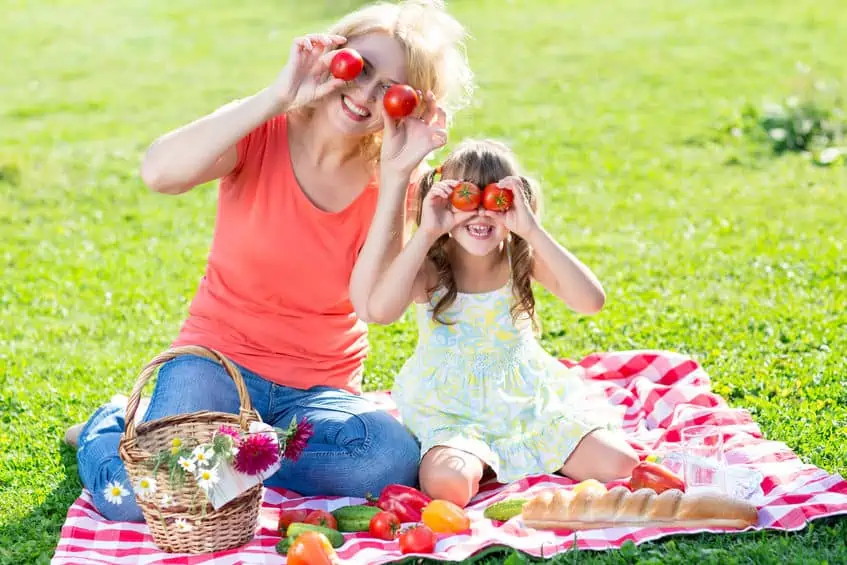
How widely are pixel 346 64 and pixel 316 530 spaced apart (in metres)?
1.61

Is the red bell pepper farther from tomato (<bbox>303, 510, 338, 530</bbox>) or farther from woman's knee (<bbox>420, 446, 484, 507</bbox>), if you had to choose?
tomato (<bbox>303, 510, 338, 530</bbox>)

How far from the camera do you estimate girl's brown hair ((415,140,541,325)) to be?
4633 mm

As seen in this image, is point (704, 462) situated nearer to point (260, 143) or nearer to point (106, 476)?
point (260, 143)

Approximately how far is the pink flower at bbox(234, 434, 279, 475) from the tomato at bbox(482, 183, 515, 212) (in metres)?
1.21

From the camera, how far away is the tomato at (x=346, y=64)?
13.7 ft

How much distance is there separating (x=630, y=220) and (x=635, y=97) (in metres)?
3.85

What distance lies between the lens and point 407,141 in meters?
4.46

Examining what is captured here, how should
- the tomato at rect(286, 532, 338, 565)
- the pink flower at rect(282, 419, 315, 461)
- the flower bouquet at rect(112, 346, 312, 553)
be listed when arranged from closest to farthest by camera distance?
the tomato at rect(286, 532, 338, 565)
the flower bouquet at rect(112, 346, 312, 553)
the pink flower at rect(282, 419, 315, 461)

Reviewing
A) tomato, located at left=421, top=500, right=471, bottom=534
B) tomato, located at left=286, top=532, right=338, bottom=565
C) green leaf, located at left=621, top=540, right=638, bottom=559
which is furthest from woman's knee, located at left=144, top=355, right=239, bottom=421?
green leaf, located at left=621, top=540, right=638, bottom=559

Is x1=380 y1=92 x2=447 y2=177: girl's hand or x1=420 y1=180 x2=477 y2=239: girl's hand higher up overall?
x1=380 y1=92 x2=447 y2=177: girl's hand

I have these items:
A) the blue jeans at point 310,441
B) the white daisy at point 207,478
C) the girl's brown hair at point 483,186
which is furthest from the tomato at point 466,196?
the white daisy at point 207,478

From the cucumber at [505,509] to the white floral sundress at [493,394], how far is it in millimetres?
346

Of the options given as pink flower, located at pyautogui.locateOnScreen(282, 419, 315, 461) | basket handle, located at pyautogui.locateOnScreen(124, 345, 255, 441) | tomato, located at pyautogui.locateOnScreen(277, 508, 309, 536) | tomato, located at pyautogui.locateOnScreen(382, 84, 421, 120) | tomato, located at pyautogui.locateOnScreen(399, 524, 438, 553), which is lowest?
tomato, located at pyautogui.locateOnScreen(277, 508, 309, 536)

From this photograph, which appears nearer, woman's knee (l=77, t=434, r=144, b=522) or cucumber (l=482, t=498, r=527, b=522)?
cucumber (l=482, t=498, r=527, b=522)
